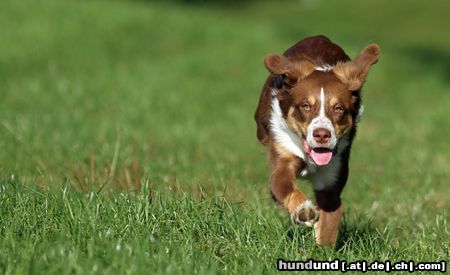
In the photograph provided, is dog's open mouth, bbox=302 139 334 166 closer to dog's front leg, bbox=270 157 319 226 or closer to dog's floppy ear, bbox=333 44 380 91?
dog's front leg, bbox=270 157 319 226

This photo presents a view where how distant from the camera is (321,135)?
5.52 meters

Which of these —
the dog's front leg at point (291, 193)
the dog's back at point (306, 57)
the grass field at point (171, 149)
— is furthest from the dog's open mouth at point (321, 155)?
the dog's back at point (306, 57)

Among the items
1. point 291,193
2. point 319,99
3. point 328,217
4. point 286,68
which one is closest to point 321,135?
point 319,99

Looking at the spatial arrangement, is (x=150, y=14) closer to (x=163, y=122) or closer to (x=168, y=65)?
(x=168, y=65)

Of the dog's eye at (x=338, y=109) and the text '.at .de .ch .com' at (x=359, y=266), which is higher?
the dog's eye at (x=338, y=109)

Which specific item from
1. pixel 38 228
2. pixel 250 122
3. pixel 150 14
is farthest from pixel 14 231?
pixel 150 14

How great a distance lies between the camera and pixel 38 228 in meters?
5.56

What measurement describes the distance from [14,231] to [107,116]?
25.6 ft

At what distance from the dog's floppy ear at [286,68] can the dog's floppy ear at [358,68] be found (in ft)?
0.73

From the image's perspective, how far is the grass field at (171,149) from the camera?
539 centimetres

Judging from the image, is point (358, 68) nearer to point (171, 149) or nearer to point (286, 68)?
point (286, 68)

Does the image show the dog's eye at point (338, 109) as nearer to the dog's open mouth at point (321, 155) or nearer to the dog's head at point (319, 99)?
the dog's head at point (319, 99)

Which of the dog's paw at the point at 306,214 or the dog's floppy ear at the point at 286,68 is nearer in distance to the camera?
the dog's paw at the point at 306,214

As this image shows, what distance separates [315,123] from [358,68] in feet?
2.39
